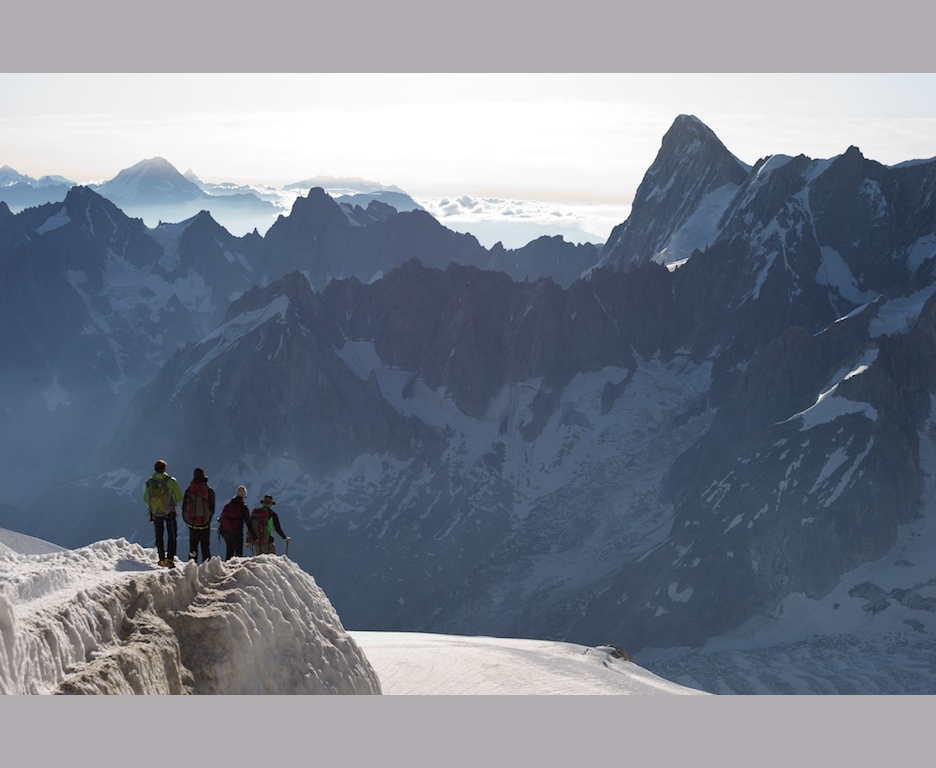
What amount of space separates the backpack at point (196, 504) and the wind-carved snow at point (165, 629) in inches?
78.3

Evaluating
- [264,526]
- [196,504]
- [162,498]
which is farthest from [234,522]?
[162,498]

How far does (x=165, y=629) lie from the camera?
130 ft

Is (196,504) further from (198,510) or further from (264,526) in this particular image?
(264,526)

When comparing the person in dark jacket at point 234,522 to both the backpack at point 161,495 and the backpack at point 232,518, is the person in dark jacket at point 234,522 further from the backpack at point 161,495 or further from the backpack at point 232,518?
the backpack at point 161,495

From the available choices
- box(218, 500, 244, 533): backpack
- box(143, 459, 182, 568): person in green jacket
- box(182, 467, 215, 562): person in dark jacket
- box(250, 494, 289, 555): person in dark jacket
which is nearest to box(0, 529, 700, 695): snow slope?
box(143, 459, 182, 568): person in green jacket

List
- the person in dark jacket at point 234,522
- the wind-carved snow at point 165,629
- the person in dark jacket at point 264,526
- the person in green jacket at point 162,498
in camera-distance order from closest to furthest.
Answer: the wind-carved snow at point 165,629
the person in green jacket at point 162,498
the person in dark jacket at point 234,522
the person in dark jacket at point 264,526

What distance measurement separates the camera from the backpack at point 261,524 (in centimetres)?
4897

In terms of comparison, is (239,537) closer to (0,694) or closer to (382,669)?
(0,694)

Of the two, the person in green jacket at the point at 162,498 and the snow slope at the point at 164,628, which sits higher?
the person in green jacket at the point at 162,498

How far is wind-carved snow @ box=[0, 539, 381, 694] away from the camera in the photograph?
3566 centimetres

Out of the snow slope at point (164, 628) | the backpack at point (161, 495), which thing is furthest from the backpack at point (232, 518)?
the backpack at point (161, 495)

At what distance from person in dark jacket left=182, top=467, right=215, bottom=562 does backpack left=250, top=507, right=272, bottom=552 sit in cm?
257

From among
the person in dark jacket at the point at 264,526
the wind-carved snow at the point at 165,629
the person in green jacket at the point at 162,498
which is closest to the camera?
the wind-carved snow at the point at 165,629

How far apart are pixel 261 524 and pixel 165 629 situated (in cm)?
975
